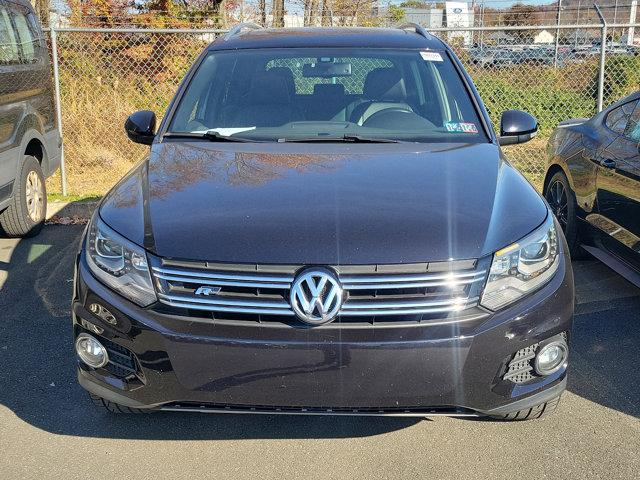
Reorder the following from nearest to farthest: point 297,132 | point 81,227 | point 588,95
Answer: point 297,132 → point 81,227 → point 588,95

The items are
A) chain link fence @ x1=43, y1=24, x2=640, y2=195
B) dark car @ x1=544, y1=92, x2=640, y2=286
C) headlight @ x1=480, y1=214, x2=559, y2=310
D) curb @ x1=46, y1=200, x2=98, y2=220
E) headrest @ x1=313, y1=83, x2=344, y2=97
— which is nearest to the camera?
headlight @ x1=480, y1=214, x2=559, y2=310

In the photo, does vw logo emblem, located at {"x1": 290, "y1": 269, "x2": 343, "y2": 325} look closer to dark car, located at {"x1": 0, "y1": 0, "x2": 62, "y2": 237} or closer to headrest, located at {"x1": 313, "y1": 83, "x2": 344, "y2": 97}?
headrest, located at {"x1": 313, "y1": 83, "x2": 344, "y2": 97}

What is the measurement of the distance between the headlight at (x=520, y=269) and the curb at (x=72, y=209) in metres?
5.72

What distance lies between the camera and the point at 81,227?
282 inches

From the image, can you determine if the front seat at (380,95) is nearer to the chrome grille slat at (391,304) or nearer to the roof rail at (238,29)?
the roof rail at (238,29)

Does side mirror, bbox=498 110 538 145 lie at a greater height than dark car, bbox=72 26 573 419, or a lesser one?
greater

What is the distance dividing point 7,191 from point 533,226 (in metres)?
4.76

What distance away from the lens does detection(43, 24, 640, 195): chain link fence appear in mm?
9453

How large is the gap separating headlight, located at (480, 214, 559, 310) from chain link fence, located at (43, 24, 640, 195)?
6114 mm

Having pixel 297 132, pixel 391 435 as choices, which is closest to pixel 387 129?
pixel 297 132

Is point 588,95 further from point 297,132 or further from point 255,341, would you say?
point 255,341

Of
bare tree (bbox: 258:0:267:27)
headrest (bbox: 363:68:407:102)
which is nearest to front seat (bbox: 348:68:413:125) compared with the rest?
headrest (bbox: 363:68:407:102)

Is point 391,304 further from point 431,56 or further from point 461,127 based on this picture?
point 431,56

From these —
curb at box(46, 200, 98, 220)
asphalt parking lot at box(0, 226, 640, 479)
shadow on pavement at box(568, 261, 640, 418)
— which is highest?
asphalt parking lot at box(0, 226, 640, 479)
